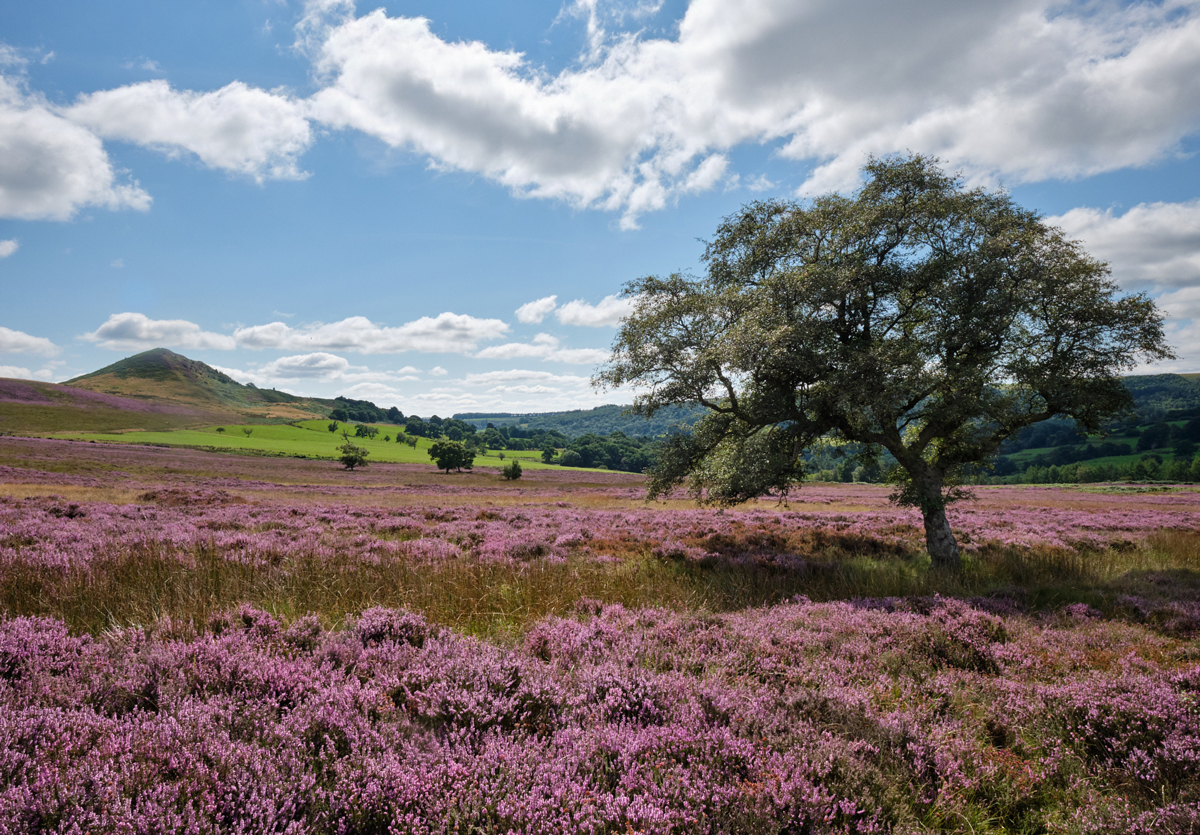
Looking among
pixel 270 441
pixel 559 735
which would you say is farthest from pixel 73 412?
pixel 559 735

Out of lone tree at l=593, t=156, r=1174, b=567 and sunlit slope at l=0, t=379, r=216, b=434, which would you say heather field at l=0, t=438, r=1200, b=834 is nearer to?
lone tree at l=593, t=156, r=1174, b=567

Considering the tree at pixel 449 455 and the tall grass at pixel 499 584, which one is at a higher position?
the tall grass at pixel 499 584

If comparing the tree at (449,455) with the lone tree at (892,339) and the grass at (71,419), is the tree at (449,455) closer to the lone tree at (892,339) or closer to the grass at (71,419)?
the grass at (71,419)

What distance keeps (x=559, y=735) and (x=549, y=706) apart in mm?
532

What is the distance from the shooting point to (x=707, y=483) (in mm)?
14672

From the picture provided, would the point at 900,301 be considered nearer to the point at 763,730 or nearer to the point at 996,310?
the point at 996,310

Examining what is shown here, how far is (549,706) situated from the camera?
3729mm

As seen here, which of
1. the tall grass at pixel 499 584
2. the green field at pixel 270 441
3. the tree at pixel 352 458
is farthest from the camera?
the green field at pixel 270 441

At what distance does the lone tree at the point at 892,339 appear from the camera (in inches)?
471

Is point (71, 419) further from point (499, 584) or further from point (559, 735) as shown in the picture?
point (559, 735)

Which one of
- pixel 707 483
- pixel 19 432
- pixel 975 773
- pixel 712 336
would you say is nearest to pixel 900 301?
pixel 712 336

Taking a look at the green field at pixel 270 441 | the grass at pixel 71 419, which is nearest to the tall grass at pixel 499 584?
the green field at pixel 270 441

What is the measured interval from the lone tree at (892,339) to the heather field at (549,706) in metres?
5.42

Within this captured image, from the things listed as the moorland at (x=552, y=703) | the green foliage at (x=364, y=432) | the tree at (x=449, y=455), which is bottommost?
the tree at (x=449, y=455)
